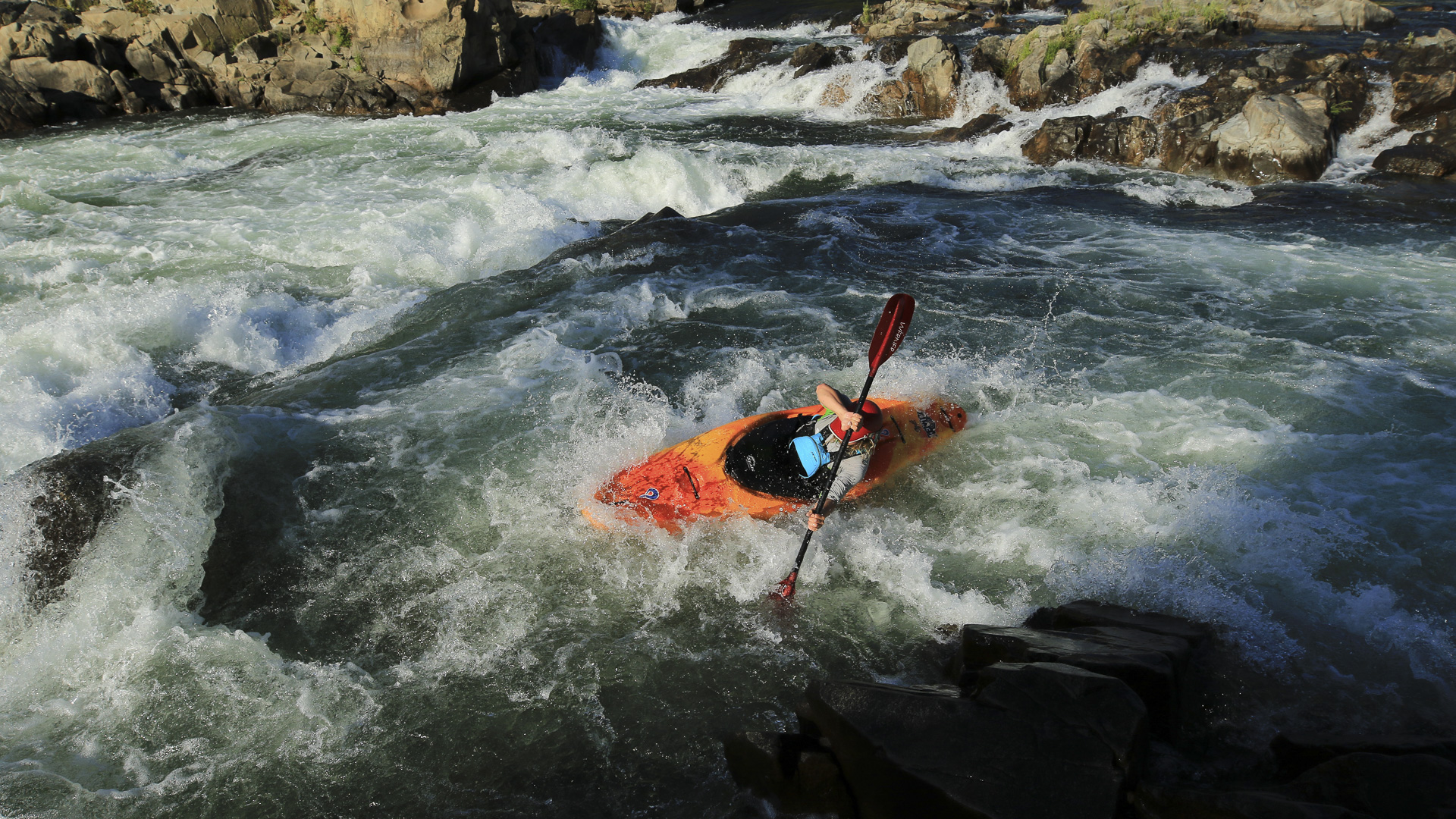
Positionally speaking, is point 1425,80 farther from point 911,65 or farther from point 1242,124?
point 911,65

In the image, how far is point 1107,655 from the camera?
11.1ft

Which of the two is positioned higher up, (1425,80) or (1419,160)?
(1425,80)

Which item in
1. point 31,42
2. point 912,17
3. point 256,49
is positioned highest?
point 31,42

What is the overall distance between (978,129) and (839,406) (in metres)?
10.8

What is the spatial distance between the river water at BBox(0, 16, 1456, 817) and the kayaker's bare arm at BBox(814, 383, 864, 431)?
0.81 metres

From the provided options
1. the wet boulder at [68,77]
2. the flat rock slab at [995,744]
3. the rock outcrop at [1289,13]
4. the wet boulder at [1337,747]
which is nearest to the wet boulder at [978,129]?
the rock outcrop at [1289,13]

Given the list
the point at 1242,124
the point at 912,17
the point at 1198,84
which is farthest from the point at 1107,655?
the point at 912,17

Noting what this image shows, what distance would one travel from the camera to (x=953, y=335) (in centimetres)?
742

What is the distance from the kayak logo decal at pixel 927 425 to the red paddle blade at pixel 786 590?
1658 millimetres

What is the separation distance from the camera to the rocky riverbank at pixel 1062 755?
2.67 meters

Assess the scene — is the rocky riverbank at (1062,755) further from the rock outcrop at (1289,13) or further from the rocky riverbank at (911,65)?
the rock outcrop at (1289,13)

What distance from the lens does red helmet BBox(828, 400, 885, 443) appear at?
498cm

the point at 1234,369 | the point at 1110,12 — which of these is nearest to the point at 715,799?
the point at 1234,369

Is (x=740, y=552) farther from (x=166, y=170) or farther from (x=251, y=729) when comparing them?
(x=166, y=170)
